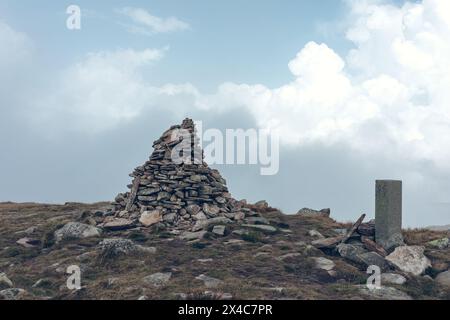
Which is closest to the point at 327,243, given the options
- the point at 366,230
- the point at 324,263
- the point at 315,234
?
the point at 324,263

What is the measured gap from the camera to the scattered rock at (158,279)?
14781 millimetres

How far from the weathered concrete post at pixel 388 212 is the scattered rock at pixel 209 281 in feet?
25.8

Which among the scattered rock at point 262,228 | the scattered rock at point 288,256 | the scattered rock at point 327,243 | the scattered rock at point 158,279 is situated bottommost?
the scattered rock at point 158,279

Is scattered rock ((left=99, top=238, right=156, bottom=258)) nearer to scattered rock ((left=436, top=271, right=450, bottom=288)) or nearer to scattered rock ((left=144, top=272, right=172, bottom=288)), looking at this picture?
scattered rock ((left=144, top=272, right=172, bottom=288))

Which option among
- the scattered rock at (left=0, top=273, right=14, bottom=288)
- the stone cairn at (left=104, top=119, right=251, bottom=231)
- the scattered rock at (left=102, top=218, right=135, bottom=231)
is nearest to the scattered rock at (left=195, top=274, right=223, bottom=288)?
the stone cairn at (left=104, top=119, right=251, bottom=231)

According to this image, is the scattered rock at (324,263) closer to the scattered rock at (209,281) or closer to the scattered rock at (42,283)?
the scattered rock at (209,281)

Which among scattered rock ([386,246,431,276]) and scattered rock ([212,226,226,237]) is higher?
scattered rock ([212,226,226,237])

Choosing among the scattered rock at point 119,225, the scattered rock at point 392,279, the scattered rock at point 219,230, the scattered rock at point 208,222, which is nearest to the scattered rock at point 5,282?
the scattered rock at point 119,225

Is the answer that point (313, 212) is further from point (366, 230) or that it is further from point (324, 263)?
point (324, 263)

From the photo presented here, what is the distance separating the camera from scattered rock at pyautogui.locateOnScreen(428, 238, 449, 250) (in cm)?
2045

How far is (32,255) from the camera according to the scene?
1986 cm

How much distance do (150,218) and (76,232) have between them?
10.4ft

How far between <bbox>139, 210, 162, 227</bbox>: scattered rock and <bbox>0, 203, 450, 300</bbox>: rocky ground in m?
0.43

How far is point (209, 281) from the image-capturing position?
1487 centimetres
